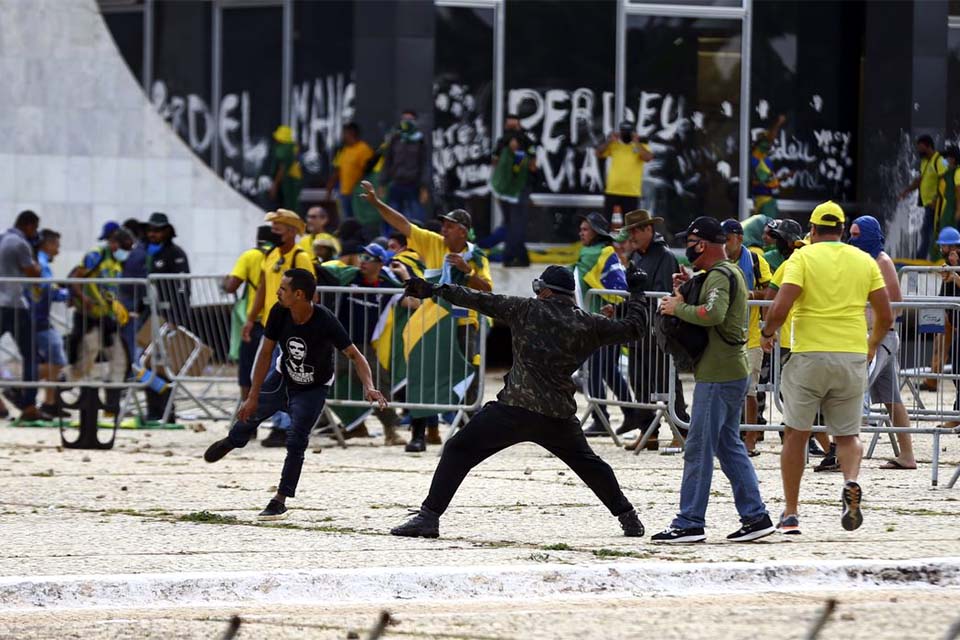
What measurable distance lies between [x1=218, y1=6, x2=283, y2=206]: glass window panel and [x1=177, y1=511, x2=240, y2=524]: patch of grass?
527 inches

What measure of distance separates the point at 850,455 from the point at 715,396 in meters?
0.78

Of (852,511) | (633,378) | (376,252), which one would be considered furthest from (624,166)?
(852,511)

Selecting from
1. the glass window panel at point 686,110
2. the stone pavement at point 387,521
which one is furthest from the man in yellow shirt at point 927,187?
the stone pavement at point 387,521

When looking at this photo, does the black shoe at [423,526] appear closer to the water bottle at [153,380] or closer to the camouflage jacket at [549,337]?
the camouflage jacket at [549,337]

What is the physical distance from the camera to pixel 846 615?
7652 mm

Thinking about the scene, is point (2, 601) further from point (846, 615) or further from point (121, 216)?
point (121, 216)

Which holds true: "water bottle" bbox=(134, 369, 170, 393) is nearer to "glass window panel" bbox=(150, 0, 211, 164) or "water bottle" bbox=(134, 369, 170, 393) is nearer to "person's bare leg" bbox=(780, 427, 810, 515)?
"glass window panel" bbox=(150, 0, 211, 164)

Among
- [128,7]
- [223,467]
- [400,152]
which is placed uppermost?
[128,7]

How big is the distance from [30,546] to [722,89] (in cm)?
1579

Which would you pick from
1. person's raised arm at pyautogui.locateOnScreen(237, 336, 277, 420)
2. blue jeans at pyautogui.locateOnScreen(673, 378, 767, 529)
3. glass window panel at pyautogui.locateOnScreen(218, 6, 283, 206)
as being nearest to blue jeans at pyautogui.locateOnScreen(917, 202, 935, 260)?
glass window panel at pyautogui.locateOnScreen(218, 6, 283, 206)

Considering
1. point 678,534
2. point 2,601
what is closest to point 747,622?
point 678,534

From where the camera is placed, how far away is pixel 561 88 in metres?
23.4

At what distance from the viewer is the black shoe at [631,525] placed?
9.76 m

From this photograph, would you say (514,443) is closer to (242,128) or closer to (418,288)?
(418,288)
